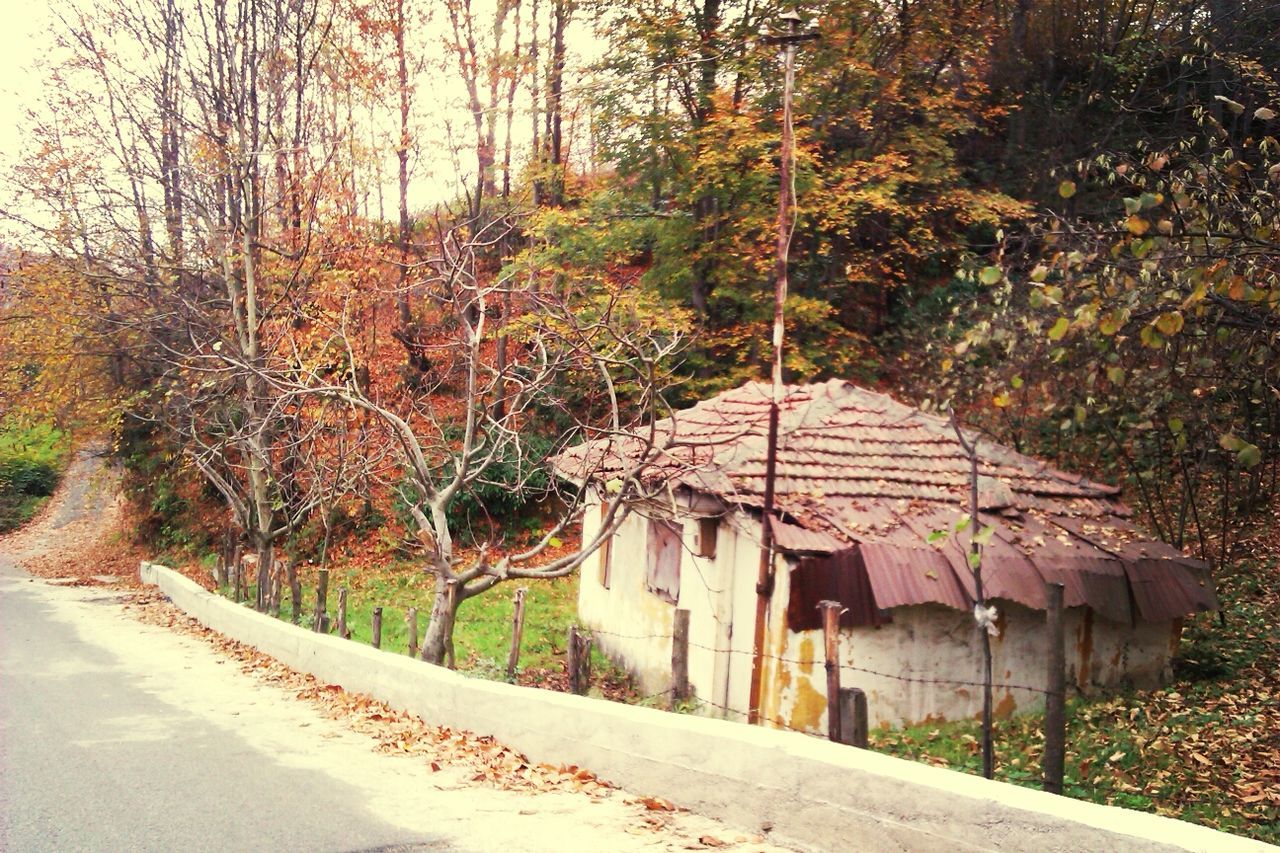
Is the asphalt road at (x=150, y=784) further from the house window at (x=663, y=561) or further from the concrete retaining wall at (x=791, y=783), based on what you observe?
the house window at (x=663, y=561)

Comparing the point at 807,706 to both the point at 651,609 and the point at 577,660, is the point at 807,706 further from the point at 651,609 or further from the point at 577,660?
the point at 651,609

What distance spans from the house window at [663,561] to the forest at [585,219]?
61.3 inches

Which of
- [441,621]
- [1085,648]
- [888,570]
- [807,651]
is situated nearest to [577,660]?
[441,621]

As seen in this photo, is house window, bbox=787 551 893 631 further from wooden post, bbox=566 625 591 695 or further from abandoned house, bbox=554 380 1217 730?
Answer: wooden post, bbox=566 625 591 695

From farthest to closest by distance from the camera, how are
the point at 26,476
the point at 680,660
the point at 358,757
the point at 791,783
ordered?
the point at 26,476 → the point at 680,660 → the point at 358,757 → the point at 791,783

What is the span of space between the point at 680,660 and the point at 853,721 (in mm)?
2493

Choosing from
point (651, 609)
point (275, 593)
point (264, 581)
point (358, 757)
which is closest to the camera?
point (358, 757)

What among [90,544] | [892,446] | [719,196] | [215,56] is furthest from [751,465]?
[90,544]

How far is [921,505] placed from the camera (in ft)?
42.9

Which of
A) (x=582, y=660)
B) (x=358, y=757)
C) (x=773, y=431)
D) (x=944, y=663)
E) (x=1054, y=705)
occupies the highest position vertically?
(x=773, y=431)

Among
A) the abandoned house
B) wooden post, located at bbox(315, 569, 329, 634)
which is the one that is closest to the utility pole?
the abandoned house

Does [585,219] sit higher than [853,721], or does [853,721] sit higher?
[585,219]

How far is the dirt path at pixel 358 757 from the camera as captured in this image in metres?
5.94

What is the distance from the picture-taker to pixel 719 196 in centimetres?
2245
